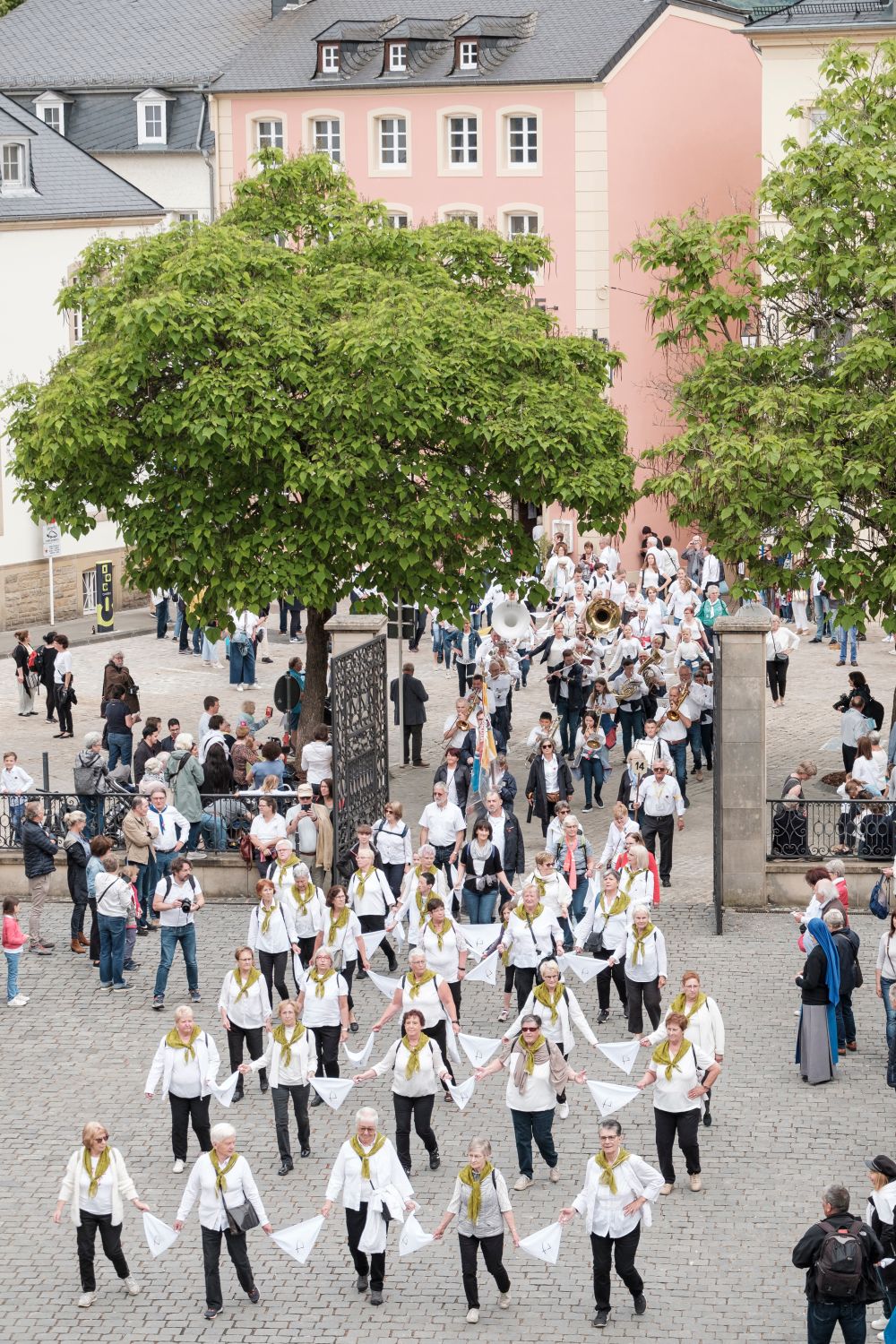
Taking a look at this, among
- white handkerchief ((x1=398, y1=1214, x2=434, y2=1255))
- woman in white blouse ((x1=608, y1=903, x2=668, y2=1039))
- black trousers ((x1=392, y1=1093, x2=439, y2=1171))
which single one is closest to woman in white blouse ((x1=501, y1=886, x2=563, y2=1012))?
woman in white blouse ((x1=608, y1=903, x2=668, y2=1039))

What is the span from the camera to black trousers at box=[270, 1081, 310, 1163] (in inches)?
719

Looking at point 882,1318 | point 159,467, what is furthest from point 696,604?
point 882,1318

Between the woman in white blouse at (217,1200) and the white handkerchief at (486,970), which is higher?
the white handkerchief at (486,970)

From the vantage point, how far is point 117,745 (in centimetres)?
3133

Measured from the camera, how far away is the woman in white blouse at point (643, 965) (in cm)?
2034

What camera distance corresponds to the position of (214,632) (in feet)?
103

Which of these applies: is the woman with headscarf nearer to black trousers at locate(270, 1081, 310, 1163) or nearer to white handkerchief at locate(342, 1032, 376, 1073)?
white handkerchief at locate(342, 1032, 376, 1073)

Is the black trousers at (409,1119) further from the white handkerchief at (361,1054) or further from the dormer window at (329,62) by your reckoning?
the dormer window at (329,62)

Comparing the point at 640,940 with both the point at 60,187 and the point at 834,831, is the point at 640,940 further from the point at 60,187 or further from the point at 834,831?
the point at 60,187

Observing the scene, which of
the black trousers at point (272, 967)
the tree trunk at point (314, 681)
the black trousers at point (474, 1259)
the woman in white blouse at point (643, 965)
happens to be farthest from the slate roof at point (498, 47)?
the black trousers at point (474, 1259)

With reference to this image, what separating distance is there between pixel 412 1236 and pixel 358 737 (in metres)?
10.9

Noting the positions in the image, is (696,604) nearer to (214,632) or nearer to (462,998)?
(214,632)

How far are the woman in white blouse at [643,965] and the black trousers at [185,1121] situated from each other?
4215mm

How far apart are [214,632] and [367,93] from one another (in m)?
26.7
